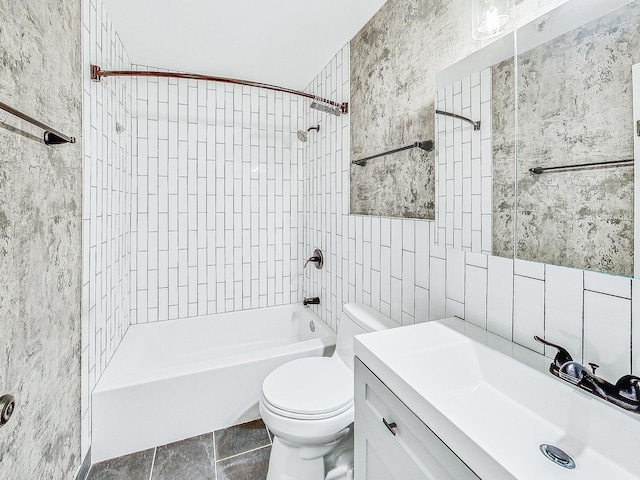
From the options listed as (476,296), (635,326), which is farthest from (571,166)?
(476,296)

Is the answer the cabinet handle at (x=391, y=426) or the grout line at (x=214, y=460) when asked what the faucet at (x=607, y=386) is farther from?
the grout line at (x=214, y=460)

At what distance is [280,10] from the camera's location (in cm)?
169

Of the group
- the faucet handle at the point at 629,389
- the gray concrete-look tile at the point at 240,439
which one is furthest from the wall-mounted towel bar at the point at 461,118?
the gray concrete-look tile at the point at 240,439

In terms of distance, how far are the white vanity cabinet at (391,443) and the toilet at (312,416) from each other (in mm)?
271

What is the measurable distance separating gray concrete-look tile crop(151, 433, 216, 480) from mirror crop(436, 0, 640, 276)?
1646 mm

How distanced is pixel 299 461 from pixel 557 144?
60.3 inches

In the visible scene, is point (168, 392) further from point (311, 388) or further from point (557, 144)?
point (557, 144)

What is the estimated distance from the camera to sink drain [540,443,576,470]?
0.60 meters

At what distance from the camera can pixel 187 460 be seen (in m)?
1.59

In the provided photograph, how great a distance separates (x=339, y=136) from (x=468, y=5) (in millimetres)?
1086

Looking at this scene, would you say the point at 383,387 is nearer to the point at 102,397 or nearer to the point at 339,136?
the point at 102,397

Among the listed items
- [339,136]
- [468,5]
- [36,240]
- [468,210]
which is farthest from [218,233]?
[468,5]

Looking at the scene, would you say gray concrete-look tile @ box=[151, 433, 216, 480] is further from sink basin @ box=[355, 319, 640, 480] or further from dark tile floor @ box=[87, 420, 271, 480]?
sink basin @ box=[355, 319, 640, 480]

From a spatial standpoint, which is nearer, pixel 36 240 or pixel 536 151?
pixel 536 151
